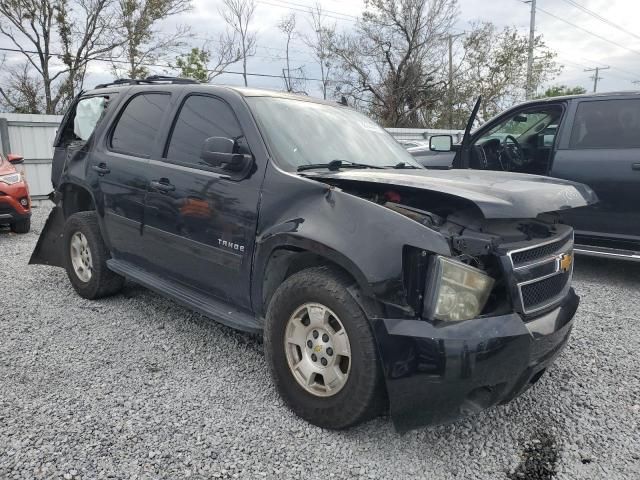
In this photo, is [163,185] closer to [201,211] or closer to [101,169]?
[201,211]

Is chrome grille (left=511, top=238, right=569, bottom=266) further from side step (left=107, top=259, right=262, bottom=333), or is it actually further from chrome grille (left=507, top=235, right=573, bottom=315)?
side step (left=107, top=259, right=262, bottom=333)

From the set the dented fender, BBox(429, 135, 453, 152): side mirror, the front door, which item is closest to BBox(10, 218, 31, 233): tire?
the dented fender

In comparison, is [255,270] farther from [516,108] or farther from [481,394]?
[516,108]

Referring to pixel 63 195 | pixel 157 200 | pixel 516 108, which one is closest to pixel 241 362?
pixel 157 200

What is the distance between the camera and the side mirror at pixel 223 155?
2.88 m

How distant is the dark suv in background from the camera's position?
5.02 metres

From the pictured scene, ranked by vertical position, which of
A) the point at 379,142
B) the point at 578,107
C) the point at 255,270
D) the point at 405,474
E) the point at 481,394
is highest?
the point at 578,107

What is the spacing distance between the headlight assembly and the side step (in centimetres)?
448

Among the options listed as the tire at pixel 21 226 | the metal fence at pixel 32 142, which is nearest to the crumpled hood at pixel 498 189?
the tire at pixel 21 226

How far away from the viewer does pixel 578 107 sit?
543cm

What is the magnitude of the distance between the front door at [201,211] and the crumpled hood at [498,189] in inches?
22.0

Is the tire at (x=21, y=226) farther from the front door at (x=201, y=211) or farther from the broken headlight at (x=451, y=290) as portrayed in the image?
the broken headlight at (x=451, y=290)

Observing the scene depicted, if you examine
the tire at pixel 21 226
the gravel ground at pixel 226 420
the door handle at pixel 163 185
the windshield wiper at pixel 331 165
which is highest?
the windshield wiper at pixel 331 165

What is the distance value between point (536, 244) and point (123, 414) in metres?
2.34
